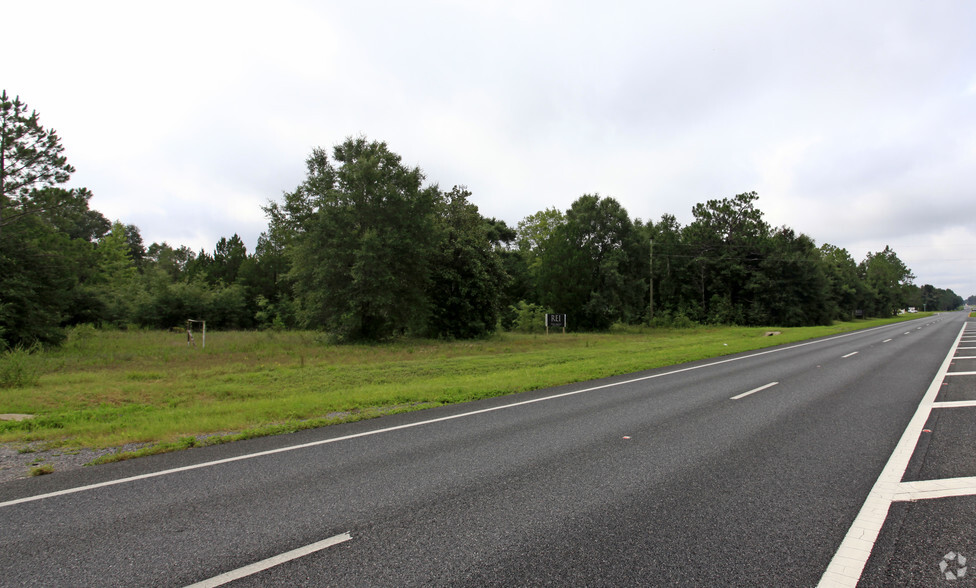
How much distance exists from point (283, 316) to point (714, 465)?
48034 mm

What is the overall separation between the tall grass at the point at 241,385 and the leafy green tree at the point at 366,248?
498 cm

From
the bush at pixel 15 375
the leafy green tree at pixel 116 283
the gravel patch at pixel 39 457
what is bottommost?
the gravel patch at pixel 39 457

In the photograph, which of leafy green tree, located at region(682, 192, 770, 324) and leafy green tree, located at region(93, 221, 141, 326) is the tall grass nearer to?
leafy green tree, located at region(93, 221, 141, 326)

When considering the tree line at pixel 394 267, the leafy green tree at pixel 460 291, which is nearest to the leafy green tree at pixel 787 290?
the tree line at pixel 394 267

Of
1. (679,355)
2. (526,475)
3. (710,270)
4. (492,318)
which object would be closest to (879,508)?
(526,475)

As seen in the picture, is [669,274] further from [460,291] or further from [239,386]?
[239,386]

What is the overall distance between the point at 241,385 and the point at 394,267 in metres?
15.7

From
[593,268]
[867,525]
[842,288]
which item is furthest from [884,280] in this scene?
[867,525]

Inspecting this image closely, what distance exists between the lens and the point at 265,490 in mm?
4625

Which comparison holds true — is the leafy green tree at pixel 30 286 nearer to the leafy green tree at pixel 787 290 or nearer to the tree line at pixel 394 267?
the tree line at pixel 394 267

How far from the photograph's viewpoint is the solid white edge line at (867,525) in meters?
2.96

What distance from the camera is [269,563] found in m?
3.17

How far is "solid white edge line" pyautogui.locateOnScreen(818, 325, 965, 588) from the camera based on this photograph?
2.96 m

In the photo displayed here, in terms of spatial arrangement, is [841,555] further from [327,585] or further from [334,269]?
[334,269]
